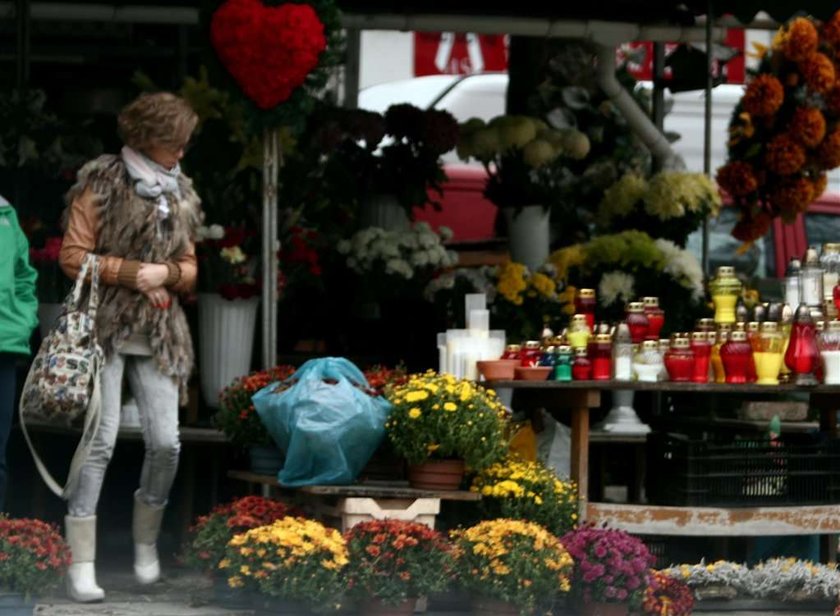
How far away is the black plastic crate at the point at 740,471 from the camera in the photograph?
796 centimetres

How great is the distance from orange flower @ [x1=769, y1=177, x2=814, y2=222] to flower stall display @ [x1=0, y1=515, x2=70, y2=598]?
15.1 feet

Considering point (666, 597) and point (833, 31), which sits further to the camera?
point (833, 31)

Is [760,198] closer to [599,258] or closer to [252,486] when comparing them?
[599,258]

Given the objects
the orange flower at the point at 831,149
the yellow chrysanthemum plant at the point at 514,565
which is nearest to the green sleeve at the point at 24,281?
the yellow chrysanthemum plant at the point at 514,565

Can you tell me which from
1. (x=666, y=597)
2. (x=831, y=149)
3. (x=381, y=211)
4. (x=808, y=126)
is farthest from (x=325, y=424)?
(x=831, y=149)

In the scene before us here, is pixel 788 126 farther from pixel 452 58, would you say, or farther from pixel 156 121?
pixel 452 58

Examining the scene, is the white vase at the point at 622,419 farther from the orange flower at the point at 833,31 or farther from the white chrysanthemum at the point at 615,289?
the orange flower at the point at 833,31

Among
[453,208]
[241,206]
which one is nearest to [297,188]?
[241,206]

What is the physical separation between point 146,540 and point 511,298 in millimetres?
2440

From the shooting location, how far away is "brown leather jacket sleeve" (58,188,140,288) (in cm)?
729

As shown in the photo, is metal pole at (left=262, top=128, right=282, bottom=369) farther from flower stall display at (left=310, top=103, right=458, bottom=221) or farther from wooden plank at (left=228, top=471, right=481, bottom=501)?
flower stall display at (left=310, top=103, right=458, bottom=221)

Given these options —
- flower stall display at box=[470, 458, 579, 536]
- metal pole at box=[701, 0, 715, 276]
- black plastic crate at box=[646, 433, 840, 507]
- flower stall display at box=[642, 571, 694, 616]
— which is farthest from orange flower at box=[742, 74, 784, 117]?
flower stall display at box=[642, 571, 694, 616]

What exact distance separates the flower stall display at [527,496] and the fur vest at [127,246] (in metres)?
1.23

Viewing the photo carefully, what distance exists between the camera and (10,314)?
7.09 meters
